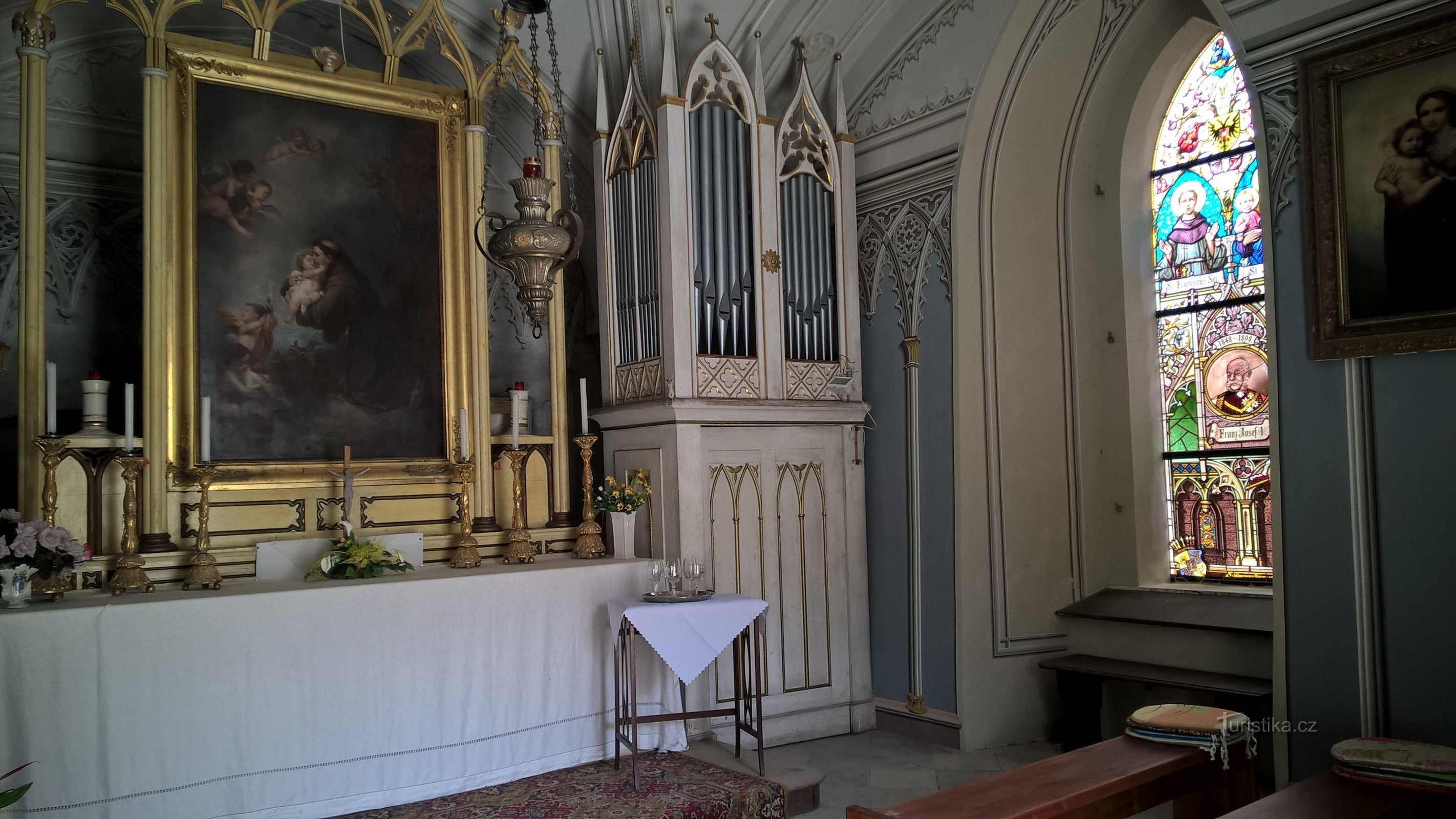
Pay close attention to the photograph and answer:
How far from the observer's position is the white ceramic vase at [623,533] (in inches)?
219

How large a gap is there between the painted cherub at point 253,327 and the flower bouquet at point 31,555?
1.21 meters

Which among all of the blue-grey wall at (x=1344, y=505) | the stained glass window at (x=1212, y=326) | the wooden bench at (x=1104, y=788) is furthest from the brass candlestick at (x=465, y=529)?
the stained glass window at (x=1212, y=326)

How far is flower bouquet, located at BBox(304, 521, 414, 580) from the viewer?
4.74m

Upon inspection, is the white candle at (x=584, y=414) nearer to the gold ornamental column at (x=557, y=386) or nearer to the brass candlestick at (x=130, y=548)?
the gold ornamental column at (x=557, y=386)

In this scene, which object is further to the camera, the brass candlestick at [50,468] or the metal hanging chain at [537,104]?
the brass candlestick at [50,468]

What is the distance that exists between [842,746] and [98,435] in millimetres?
4010

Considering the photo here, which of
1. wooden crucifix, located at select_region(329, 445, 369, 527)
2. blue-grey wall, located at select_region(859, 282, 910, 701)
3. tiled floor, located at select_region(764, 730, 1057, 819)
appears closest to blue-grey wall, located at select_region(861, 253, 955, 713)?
blue-grey wall, located at select_region(859, 282, 910, 701)

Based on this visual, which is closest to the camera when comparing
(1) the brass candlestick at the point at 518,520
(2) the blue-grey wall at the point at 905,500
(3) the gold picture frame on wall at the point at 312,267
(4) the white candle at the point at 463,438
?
(3) the gold picture frame on wall at the point at 312,267

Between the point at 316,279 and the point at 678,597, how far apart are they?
248cm

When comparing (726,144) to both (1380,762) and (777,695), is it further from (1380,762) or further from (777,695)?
(1380,762)

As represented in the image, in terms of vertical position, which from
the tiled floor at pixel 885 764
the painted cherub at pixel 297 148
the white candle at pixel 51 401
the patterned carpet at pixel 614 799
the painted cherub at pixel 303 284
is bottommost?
the tiled floor at pixel 885 764

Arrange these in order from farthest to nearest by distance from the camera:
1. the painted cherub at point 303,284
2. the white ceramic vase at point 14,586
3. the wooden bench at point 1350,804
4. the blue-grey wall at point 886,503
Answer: the blue-grey wall at point 886,503 → the painted cherub at point 303,284 → the white ceramic vase at point 14,586 → the wooden bench at point 1350,804

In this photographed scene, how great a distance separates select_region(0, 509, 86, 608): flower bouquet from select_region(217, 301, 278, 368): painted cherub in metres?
1.21

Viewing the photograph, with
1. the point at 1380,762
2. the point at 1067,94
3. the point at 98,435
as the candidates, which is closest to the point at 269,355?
the point at 98,435
